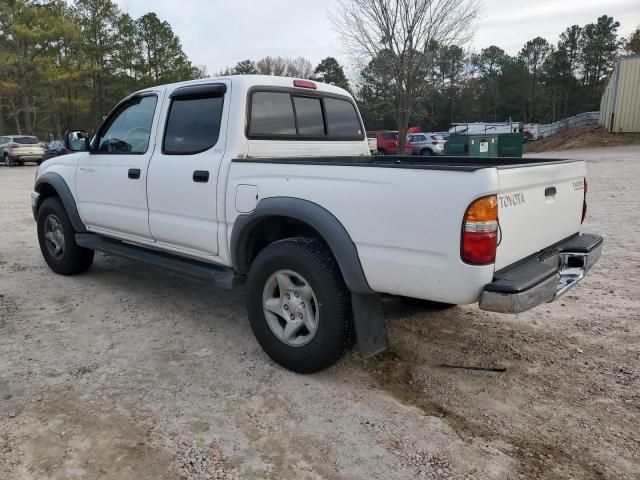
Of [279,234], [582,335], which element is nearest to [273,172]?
[279,234]

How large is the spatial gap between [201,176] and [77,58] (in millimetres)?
38611

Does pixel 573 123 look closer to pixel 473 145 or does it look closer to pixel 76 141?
pixel 473 145

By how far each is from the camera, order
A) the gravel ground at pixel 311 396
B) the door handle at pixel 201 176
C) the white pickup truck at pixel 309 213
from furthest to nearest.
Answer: the door handle at pixel 201 176
the white pickup truck at pixel 309 213
the gravel ground at pixel 311 396

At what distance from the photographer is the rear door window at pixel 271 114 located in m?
3.90

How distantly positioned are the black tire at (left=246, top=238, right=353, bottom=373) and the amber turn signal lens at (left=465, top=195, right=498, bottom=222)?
3.07 feet

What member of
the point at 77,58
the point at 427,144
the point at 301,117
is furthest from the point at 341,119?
the point at 77,58

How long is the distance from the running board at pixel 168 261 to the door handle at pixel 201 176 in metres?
0.67

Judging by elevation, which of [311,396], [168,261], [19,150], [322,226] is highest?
[322,226]

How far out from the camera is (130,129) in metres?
4.69

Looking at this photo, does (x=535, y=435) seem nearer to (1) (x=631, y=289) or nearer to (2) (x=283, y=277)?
(2) (x=283, y=277)

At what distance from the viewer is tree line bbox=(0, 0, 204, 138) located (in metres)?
32.8

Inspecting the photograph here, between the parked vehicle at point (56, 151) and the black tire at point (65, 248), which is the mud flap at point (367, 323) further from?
the parked vehicle at point (56, 151)

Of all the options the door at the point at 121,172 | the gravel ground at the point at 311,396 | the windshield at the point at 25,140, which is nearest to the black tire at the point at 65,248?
the door at the point at 121,172

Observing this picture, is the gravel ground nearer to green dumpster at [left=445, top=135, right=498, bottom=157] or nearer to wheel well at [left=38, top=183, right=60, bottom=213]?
wheel well at [left=38, top=183, right=60, bottom=213]
